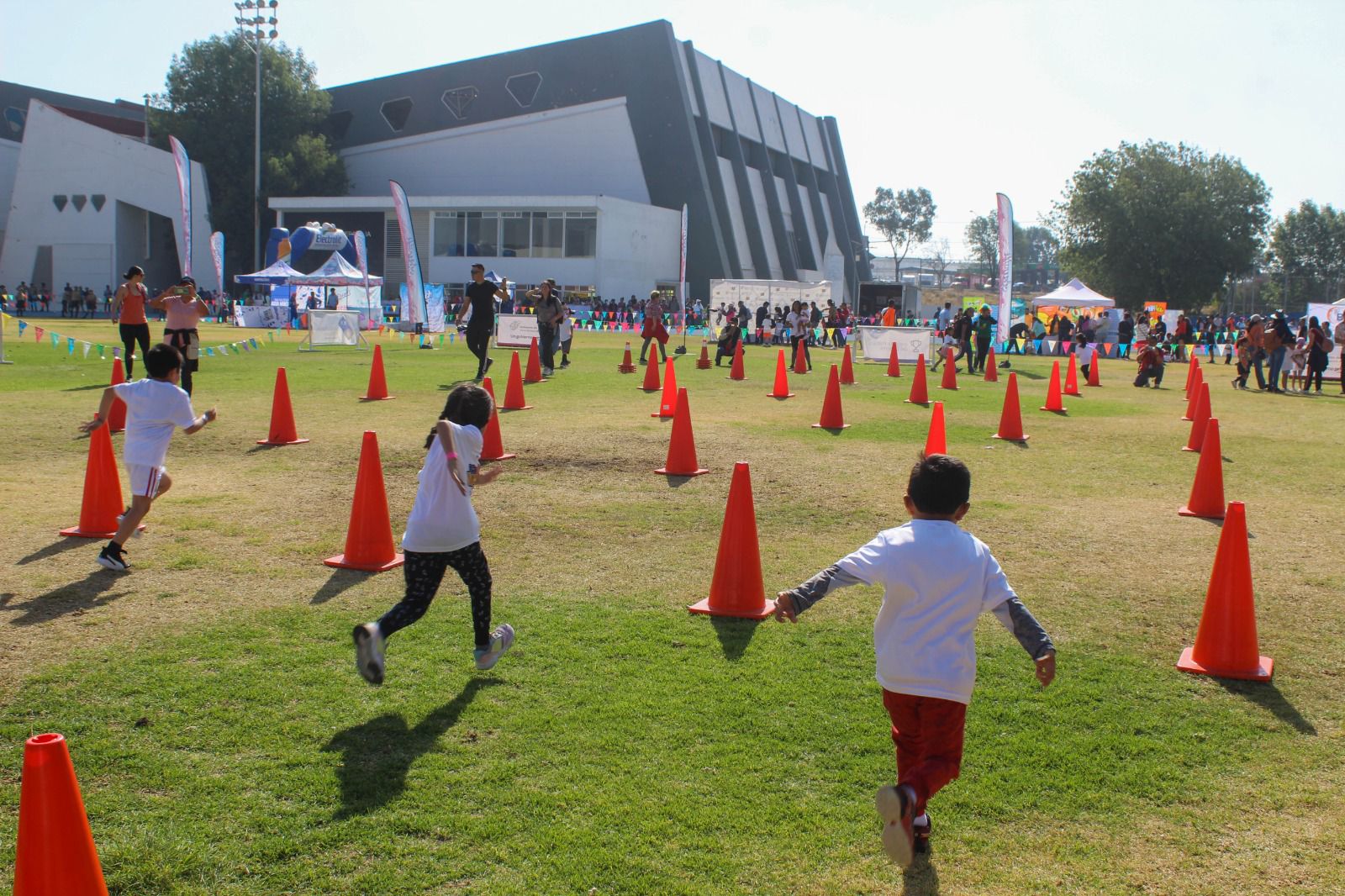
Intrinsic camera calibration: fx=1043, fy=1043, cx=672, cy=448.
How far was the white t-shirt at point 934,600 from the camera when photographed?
3.16 meters

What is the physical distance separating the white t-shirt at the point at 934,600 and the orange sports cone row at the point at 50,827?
2159 millimetres

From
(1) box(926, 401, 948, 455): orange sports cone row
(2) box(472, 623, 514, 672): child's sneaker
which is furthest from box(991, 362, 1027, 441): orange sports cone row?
(2) box(472, 623, 514, 672): child's sneaker

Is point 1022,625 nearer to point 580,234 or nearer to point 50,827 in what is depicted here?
point 50,827

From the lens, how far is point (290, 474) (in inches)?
370

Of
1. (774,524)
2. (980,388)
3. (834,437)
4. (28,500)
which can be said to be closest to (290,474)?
(28,500)

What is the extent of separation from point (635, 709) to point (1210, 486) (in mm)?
6267

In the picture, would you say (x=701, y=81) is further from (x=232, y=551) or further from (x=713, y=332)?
(x=232, y=551)

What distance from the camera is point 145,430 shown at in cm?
632

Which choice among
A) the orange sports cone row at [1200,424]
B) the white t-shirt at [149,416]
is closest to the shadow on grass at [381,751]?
the white t-shirt at [149,416]

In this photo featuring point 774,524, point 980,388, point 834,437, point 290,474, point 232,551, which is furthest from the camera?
point 980,388

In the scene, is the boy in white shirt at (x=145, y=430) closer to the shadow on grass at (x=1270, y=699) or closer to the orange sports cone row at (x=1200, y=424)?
the shadow on grass at (x=1270, y=699)

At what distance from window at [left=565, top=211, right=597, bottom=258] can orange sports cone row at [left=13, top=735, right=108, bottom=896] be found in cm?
5292

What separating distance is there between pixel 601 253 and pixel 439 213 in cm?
1044

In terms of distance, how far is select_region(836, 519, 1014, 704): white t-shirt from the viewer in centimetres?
316
